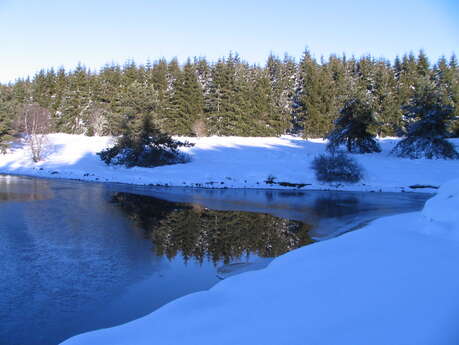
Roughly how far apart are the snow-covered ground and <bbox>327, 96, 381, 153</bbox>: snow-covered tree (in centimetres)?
160

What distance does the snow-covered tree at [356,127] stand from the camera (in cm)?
3434

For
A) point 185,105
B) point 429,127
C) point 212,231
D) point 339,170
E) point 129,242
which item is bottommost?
point 129,242

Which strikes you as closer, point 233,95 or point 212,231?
point 212,231

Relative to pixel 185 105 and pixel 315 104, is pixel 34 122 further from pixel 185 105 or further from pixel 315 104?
pixel 315 104

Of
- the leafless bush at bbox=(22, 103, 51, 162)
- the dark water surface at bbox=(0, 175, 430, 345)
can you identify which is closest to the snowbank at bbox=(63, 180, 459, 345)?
the dark water surface at bbox=(0, 175, 430, 345)

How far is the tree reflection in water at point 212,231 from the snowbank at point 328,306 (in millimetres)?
3076

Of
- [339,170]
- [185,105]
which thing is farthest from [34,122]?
[339,170]

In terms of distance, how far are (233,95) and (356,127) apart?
1956 centimetres

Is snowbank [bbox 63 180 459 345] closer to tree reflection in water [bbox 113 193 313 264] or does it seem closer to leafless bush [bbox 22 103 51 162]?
tree reflection in water [bbox 113 193 313 264]

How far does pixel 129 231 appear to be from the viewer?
13.9m

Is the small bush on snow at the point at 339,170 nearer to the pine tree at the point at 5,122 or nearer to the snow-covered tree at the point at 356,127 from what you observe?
the snow-covered tree at the point at 356,127

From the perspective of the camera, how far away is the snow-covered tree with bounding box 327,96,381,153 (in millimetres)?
34344

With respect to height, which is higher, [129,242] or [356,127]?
[356,127]

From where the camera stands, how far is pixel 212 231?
14172 mm
